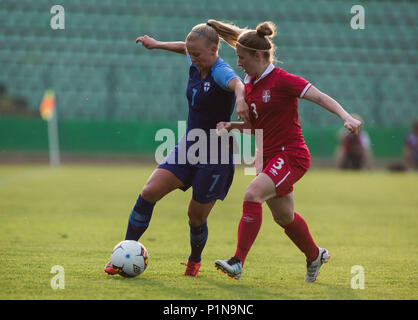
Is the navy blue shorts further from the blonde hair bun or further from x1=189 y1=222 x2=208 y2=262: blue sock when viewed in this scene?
the blonde hair bun

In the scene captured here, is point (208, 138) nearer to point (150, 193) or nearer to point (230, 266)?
point (150, 193)

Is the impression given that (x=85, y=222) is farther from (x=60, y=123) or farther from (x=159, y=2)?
(x=159, y=2)

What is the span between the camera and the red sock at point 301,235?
4945mm

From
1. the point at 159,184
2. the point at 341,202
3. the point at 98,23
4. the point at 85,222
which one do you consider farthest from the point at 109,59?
the point at 159,184

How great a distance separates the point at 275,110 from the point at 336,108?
491 mm

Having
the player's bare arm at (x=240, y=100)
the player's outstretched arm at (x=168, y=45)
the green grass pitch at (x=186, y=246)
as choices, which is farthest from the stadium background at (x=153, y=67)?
the player's bare arm at (x=240, y=100)

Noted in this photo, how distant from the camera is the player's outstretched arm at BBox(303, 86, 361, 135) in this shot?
4.32 metres

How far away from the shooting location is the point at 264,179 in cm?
459

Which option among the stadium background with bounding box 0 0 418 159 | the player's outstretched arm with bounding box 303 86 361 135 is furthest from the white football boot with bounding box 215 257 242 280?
the stadium background with bounding box 0 0 418 159

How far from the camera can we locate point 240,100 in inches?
171

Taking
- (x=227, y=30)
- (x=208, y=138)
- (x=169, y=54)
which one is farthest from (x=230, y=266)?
(x=169, y=54)

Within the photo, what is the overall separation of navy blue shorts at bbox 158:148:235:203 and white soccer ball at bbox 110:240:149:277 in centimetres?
61

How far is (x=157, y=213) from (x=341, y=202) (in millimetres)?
4204

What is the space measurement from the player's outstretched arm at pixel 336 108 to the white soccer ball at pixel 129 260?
170cm
